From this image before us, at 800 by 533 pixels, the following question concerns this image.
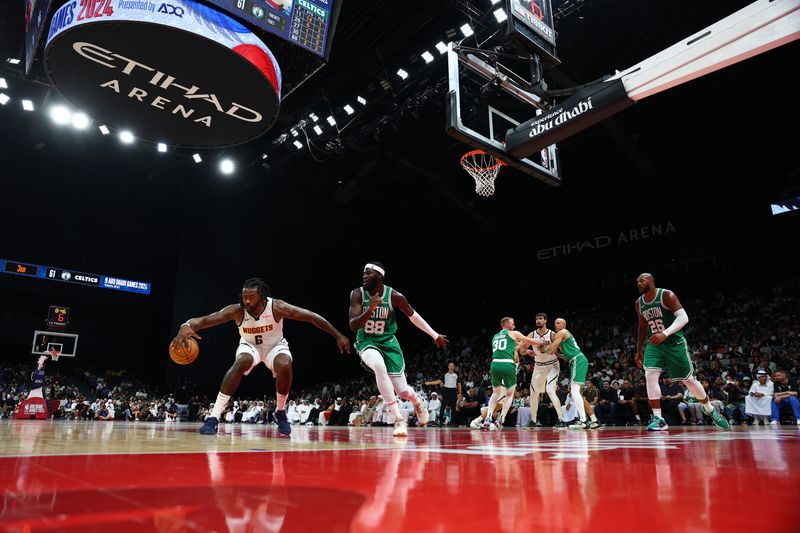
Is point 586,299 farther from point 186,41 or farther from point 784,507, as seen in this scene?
point 784,507

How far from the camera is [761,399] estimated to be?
31.1 ft

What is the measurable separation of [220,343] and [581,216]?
570 inches

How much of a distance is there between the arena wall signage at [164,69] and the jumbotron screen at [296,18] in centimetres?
63

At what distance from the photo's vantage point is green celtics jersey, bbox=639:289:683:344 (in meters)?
5.63

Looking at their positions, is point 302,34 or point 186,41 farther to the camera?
point 302,34

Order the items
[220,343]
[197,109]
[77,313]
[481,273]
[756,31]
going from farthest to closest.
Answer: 1. [481,273]
2. [77,313]
3. [220,343]
4. [197,109]
5. [756,31]

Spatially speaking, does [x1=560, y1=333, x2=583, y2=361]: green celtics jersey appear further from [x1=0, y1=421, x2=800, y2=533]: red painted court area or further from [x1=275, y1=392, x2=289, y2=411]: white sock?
[x1=0, y1=421, x2=800, y2=533]: red painted court area

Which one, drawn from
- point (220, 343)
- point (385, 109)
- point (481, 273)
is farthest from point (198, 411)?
point (481, 273)

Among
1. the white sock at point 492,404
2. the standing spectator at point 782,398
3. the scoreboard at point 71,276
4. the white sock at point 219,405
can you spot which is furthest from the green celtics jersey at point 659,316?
the scoreboard at point 71,276

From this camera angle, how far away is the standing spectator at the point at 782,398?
910cm

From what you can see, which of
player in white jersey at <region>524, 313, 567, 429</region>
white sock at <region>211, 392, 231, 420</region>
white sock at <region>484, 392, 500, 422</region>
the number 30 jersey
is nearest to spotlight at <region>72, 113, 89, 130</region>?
the number 30 jersey

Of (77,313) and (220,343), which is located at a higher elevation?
(77,313)

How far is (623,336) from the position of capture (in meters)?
16.1

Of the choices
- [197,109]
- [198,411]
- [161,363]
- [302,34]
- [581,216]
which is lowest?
[198,411]
